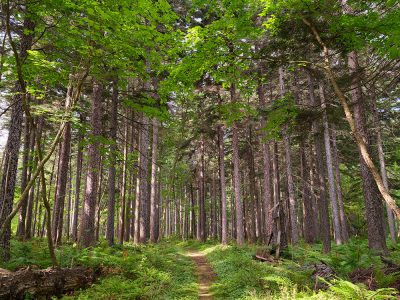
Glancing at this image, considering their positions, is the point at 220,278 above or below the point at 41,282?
below

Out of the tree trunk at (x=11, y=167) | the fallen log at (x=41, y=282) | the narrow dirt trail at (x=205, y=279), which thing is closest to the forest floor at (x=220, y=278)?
the narrow dirt trail at (x=205, y=279)

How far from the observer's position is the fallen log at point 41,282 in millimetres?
6105

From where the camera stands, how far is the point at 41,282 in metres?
6.74

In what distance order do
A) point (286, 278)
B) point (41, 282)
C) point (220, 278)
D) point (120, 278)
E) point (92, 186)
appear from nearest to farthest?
1. point (41, 282)
2. point (286, 278)
3. point (120, 278)
4. point (220, 278)
5. point (92, 186)

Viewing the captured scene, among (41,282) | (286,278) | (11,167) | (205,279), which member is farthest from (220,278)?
(11,167)

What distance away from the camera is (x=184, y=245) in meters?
27.8

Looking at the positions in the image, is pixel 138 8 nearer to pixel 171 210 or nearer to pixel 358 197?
pixel 358 197

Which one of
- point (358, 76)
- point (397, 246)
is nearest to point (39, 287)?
point (358, 76)

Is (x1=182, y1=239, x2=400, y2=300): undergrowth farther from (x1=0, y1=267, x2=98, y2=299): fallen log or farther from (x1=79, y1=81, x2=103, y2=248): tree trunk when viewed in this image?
(x1=79, y1=81, x2=103, y2=248): tree trunk

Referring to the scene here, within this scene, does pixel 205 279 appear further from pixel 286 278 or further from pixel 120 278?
pixel 286 278

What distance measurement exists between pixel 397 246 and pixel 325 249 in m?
4.44

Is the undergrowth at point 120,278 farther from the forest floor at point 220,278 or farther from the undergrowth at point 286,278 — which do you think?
the undergrowth at point 286,278

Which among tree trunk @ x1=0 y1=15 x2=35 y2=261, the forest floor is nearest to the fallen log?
the forest floor

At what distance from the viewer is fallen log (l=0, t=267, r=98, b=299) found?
6.11 m
